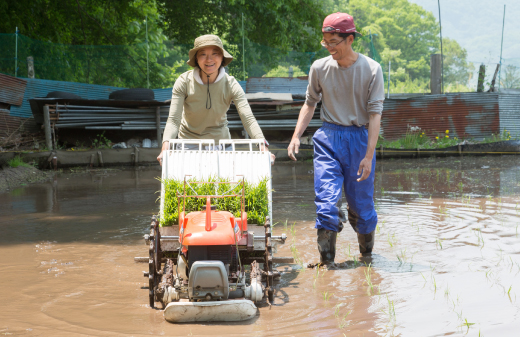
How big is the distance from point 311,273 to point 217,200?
116cm

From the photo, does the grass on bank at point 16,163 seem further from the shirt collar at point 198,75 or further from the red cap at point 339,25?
the red cap at point 339,25

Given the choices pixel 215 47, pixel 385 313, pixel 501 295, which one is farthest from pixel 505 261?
pixel 215 47

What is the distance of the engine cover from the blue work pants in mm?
1525

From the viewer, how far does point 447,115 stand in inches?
708

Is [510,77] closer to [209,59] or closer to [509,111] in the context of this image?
[509,111]

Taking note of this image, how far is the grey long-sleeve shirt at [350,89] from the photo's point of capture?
4.88 m

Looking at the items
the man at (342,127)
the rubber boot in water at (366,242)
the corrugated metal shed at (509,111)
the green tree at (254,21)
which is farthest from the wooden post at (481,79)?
the man at (342,127)

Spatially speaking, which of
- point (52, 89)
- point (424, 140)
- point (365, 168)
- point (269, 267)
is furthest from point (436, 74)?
point (269, 267)

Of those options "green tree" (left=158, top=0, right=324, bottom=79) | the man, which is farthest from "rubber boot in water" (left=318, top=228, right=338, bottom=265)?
"green tree" (left=158, top=0, right=324, bottom=79)

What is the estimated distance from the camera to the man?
483 cm

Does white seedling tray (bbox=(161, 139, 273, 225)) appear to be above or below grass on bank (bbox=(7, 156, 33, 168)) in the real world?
below

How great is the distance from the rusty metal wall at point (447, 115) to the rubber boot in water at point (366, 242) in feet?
42.5

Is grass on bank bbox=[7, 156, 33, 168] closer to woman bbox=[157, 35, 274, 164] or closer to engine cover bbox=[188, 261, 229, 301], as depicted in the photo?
woman bbox=[157, 35, 274, 164]

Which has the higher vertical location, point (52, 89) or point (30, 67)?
point (30, 67)
